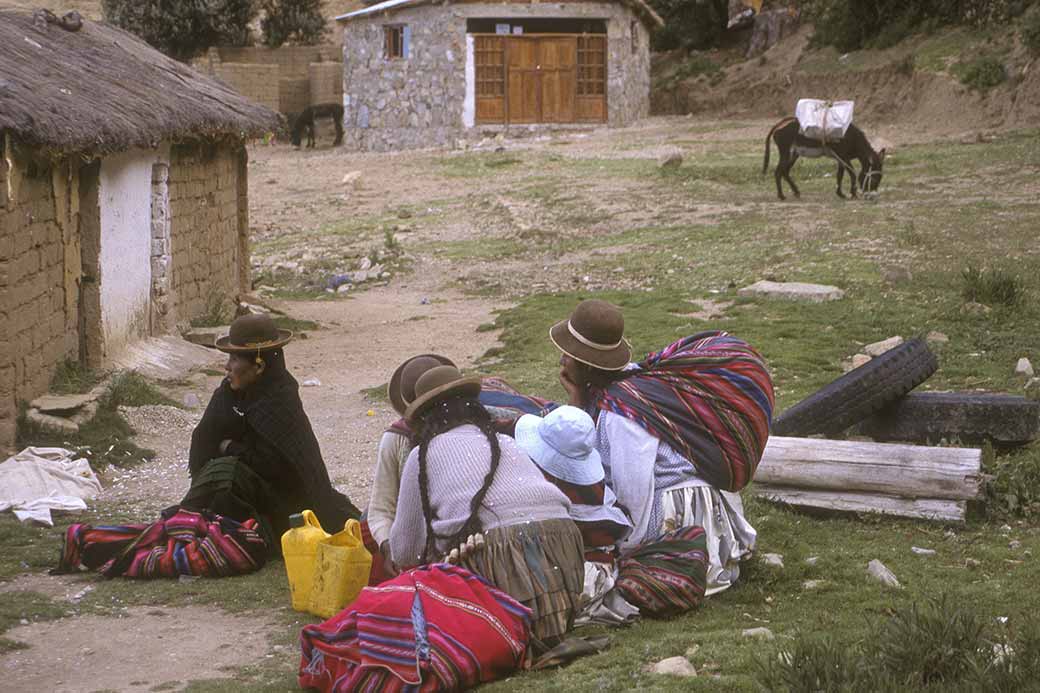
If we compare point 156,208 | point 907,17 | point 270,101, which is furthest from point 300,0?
point 156,208

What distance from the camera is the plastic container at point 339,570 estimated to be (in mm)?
4906

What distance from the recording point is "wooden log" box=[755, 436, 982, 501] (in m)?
5.73

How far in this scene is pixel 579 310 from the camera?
4980 mm

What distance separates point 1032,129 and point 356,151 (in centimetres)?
1532

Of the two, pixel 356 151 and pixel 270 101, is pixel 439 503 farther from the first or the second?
pixel 270 101

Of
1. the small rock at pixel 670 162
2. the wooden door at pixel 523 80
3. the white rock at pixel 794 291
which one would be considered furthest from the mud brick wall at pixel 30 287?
the wooden door at pixel 523 80

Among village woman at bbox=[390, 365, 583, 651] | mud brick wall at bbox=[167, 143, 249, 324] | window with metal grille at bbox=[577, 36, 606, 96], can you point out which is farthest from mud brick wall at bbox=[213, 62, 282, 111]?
village woman at bbox=[390, 365, 583, 651]

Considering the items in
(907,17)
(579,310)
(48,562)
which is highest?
(907,17)

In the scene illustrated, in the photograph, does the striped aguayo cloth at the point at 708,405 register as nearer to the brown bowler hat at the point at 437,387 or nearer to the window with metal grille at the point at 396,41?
the brown bowler hat at the point at 437,387

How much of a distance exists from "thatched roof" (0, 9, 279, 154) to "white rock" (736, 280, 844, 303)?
499cm

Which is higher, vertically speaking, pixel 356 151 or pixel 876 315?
pixel 356 151

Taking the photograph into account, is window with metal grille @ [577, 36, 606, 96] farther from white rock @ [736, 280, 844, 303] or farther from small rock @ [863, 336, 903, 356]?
small rock @ [863, 336, 903, 356]

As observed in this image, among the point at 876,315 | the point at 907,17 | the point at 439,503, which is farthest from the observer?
Result: the point at 907,17

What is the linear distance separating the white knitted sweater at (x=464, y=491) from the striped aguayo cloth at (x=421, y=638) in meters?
0.25
